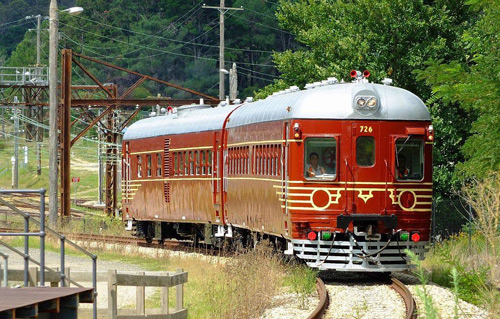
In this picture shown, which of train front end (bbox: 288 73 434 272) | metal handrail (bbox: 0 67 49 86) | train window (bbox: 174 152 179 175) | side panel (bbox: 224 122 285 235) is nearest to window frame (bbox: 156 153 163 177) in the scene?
train window (bbox: 174 152 179 175)

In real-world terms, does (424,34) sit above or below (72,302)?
above

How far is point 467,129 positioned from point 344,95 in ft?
31.6

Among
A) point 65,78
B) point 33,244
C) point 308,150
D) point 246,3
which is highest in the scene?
point 246,3

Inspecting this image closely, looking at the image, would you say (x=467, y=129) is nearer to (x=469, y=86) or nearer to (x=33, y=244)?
(x=469, y=86)

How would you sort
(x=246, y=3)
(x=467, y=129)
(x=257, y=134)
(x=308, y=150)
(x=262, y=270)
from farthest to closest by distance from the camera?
(x=246, y=3) → (x=467, y=129) → (x=257, y=134) → (x=308, y=150) → (x=262, y=270)

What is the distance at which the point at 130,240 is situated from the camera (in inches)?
1258

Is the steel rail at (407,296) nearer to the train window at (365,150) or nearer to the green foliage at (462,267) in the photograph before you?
the green foliage at (462,267)

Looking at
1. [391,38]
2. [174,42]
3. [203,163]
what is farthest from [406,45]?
[174,42]

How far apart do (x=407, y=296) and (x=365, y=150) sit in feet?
10.6

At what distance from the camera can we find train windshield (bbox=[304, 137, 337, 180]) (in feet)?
63.9

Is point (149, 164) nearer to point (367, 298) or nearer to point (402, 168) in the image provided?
point (402, 168)

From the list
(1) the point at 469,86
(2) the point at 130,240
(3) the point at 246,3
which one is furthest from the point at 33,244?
(3) the point at 246,3

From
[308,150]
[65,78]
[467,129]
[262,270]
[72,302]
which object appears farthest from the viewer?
[65,78]

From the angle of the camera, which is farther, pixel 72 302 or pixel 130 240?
pixel 130 240
